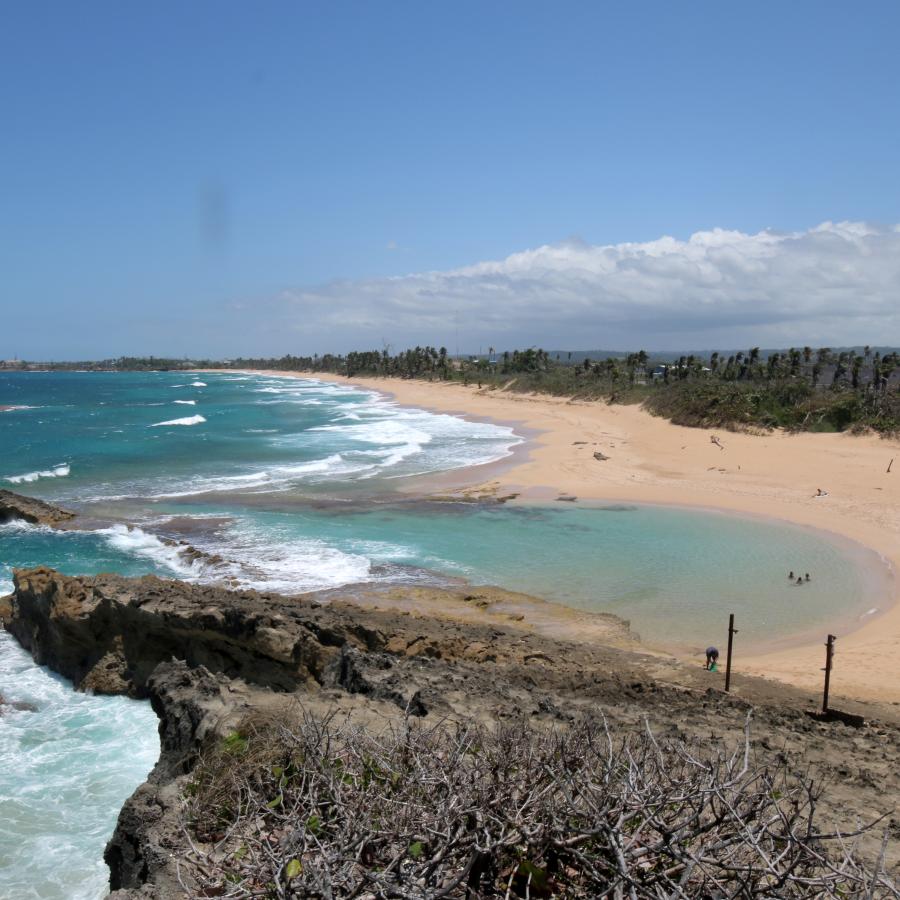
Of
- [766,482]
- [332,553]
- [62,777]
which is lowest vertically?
[62,777]

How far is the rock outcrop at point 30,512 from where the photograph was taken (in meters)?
23.2

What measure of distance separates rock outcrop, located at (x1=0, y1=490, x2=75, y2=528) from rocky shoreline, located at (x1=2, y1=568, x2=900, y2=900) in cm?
907

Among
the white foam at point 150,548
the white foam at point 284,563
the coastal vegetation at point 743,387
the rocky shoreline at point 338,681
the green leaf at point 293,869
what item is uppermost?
the coastal vegetation at point 743,387

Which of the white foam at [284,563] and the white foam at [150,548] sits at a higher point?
the white foam at [284,563]

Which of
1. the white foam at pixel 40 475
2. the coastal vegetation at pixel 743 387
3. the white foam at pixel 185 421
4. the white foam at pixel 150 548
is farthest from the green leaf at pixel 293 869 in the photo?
the white foam at pixel 185 421

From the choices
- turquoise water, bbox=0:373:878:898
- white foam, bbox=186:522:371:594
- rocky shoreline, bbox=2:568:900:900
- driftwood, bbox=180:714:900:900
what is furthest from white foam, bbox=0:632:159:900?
white foam, bbox=186:522:371:594

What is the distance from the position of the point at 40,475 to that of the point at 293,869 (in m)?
35.1

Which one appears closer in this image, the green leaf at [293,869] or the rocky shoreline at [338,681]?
the green leaf at [293,869]

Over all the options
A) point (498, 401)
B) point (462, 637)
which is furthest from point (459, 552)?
point (498, 401)

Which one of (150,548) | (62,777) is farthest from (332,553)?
(62,777)

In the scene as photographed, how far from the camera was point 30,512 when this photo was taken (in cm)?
2353

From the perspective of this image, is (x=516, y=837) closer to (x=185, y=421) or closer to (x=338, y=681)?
(x=338, y=681)

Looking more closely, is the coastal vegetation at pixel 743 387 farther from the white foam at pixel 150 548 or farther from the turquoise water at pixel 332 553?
the white foam at pixel 150 548

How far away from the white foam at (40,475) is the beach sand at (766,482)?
19408 millimetres
